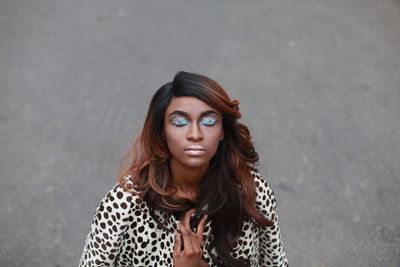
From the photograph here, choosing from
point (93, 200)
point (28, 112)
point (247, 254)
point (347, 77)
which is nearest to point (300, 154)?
point (347, 77)

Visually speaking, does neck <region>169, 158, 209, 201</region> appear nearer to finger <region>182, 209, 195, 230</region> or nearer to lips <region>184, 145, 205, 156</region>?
finger <region>182, 209, 195, 230</region>

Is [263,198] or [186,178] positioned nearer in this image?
[186,178]

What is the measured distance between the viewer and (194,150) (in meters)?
2.25

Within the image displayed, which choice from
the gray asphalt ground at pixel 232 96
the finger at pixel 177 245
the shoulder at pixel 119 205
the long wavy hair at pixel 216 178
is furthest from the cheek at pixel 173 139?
the gray asphalt ground at pixel 232 96

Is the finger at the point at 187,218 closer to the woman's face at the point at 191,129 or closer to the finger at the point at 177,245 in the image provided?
the finger at the point at 177,245

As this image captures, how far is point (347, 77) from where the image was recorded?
20.4 ft

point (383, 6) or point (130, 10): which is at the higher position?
point (383, 6)

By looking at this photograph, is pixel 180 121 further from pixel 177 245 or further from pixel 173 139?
pixel 177 245

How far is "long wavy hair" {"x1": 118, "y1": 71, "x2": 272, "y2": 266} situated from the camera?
2381mm

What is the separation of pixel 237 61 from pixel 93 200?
2.79m

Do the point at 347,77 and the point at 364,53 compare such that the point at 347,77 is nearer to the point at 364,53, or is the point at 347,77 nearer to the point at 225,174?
the point at 364,53

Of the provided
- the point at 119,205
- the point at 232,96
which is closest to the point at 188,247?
the point at 119,205

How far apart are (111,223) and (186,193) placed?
392 mm

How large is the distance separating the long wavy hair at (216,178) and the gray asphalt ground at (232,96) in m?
1.86
